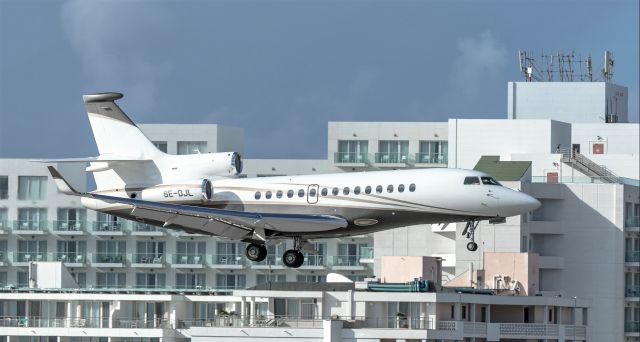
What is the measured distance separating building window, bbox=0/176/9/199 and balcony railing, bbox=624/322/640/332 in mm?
51670

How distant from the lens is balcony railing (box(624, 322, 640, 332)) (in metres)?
158

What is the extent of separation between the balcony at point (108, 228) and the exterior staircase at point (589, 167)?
119 feet

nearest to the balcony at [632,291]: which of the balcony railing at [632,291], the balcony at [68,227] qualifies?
the balcony railing at [632,291]

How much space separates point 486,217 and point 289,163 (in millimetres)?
65410

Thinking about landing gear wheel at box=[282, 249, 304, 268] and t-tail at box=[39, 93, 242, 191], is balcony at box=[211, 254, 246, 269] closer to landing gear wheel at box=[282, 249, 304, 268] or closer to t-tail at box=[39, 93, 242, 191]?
t-tail at box=[39, 93, 242, 191]

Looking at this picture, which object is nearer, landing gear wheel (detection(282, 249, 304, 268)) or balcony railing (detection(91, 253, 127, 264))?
landing gear wheel (detection(282, 249, 304, 268))

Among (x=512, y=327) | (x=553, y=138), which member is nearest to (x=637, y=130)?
(x=553, y=138)

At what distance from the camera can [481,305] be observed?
430 feet

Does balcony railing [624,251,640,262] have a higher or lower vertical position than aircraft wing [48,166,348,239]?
lower

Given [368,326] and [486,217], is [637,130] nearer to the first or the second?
[368,326]

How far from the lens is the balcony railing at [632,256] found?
159000mm

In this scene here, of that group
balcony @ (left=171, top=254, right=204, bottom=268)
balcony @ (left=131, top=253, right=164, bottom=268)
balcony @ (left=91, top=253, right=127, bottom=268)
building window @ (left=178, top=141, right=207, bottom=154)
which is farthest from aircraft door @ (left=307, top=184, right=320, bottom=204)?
balcony @ (left=91, top=253, right=127, bottom=268)

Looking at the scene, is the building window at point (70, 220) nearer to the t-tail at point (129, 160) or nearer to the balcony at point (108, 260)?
the balcony at point (108, 260)

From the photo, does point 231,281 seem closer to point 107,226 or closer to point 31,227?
point 107,226
